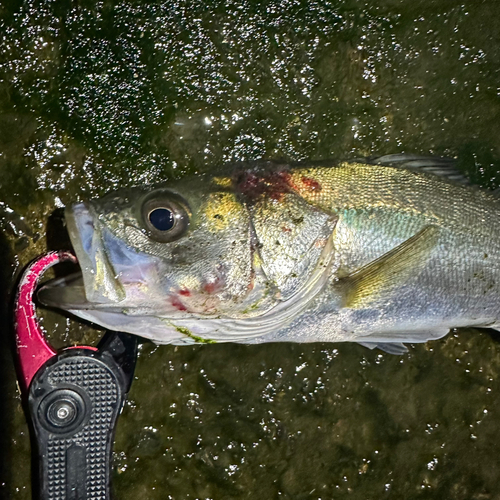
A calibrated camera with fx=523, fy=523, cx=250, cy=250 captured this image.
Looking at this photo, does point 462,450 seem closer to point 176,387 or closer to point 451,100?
point 176,387

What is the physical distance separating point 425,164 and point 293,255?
874mm

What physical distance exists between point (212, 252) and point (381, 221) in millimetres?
793

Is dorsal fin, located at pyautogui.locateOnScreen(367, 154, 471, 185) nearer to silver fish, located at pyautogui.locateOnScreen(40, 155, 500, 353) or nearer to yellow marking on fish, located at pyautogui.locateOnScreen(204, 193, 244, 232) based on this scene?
silver fish, located at pyautogui.locateOnScreen(40, 155, 500, 353)

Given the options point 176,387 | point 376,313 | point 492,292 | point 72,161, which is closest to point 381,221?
point 376,313

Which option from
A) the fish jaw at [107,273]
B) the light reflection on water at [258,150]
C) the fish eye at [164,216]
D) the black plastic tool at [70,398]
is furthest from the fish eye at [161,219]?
the light reflection on water at [258,150]

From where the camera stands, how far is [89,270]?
6.95 feet

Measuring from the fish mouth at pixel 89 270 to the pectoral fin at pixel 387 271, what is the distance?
100 cm

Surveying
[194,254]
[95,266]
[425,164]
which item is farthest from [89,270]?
[425,164]

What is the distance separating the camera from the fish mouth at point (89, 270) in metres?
2.12

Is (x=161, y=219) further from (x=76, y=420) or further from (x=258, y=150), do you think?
(x=76, y=420)

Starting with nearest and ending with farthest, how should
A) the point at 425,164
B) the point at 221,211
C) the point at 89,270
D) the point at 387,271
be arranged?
the point at 89,270, the point at 221,211, the point at 387,271, the point at 425,164

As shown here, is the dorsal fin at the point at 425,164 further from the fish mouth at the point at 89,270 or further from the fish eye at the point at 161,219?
the fish mouth at the point at 89,270

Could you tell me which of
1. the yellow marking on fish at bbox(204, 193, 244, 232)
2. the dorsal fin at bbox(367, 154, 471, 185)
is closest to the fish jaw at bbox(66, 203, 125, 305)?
the yellow marking on fish at bbox(204, 193, 244, 232)

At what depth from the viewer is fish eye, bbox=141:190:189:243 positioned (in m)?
2.19
